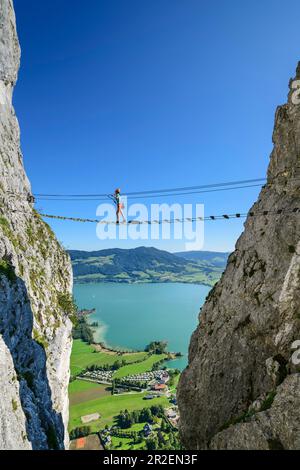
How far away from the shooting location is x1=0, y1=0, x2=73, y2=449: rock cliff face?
17.5 m

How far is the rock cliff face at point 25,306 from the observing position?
17469 millimetres

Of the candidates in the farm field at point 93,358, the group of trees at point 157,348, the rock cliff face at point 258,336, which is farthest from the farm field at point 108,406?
the rock cliff face at point 258,336

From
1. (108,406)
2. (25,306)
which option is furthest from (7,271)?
(108,406)

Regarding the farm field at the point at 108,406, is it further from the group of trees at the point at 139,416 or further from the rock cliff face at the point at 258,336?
the rock cliff face at the point at 258,336

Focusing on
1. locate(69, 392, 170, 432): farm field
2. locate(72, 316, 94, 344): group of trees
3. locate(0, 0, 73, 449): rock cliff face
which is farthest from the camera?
locate(72, 316, 94, 344): group of trees

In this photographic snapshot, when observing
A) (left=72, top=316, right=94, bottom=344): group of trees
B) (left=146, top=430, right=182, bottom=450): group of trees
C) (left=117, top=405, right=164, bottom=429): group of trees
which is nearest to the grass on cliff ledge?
(left=146, top=430, right=182, bottom=450): group of trees

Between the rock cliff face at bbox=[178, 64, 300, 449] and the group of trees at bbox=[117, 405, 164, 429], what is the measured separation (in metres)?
61.7

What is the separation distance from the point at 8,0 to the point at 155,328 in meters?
145

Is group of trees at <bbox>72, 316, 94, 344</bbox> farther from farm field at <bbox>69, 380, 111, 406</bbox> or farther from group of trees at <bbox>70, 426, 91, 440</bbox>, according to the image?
group of trees at <bbox>70, 426, 91, 440</bbox>

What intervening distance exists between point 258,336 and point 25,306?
17611mm

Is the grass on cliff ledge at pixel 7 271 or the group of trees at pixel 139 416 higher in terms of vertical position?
the grass on cliff ledge at pixel 7 271

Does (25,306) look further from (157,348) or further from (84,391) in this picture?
(157,348)

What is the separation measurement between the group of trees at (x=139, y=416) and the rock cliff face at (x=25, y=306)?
157 ft
